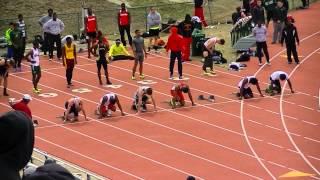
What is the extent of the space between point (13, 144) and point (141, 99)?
1724 cm

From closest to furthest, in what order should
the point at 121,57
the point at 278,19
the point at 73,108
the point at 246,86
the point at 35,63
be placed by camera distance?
1. the point at 73,108
2. the point at 246,86
3. the point at 35,63
4. the point at 121,57
5. the point at 278,19

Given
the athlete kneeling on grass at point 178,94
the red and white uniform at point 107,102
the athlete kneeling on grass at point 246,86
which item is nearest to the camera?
the red and white uniform at point 107,102

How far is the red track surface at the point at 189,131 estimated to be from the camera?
53.2 feet

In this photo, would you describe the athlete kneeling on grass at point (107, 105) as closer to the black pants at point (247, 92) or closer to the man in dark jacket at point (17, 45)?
the black pants at point (247, 92)

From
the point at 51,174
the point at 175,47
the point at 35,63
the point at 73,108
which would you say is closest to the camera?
the point at 51,174

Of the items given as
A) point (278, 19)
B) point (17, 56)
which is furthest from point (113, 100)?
point (278, 19)

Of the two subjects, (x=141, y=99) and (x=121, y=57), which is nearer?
(x=141, y=99)

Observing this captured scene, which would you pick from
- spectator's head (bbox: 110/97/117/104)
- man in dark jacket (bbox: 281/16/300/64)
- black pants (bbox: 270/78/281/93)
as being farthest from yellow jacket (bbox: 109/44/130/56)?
spectator's head (bbox: 110/97/117/104)

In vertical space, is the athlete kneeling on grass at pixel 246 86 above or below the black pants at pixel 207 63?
below

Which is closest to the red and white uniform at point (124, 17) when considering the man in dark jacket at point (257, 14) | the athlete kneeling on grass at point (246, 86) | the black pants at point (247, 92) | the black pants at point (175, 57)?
the black pants at point (175, 57)

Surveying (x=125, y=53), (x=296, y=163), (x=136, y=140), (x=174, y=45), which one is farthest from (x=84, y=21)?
(x=296, y=163)

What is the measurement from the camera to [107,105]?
19891 mm

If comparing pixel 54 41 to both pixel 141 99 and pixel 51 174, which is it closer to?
pixel 141 99

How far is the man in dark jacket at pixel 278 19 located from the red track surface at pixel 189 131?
4.05 m
